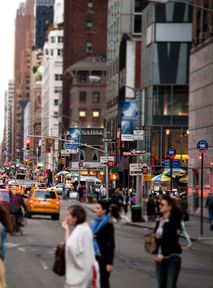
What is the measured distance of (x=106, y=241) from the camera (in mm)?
14266

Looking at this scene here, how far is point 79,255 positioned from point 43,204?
36.2 m

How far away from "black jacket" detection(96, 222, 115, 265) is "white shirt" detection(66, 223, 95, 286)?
2.11 meters

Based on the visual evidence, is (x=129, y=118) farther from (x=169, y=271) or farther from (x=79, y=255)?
(x=79, y=255)

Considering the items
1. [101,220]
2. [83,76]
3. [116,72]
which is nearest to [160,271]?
[101,220]

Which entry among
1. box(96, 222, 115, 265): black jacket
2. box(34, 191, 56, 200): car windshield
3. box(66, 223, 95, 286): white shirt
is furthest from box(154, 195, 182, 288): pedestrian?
box(34, 191, 56, 200): car windshield

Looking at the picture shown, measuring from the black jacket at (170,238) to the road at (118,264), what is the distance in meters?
5.15

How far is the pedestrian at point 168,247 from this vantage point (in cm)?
1313

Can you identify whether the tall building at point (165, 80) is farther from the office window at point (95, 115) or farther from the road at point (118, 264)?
the office window at point (95, 115)

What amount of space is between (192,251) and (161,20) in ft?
168

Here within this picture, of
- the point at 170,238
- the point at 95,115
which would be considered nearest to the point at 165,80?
the point at 170,238

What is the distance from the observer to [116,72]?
112m

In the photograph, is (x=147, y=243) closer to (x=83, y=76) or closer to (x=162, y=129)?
(x=162, y=129)

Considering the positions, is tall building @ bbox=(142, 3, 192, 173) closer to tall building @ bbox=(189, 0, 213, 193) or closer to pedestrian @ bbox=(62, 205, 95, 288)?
tall building @ bbox=(189, 0, 213, 193)

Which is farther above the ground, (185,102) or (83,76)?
(83,76)
